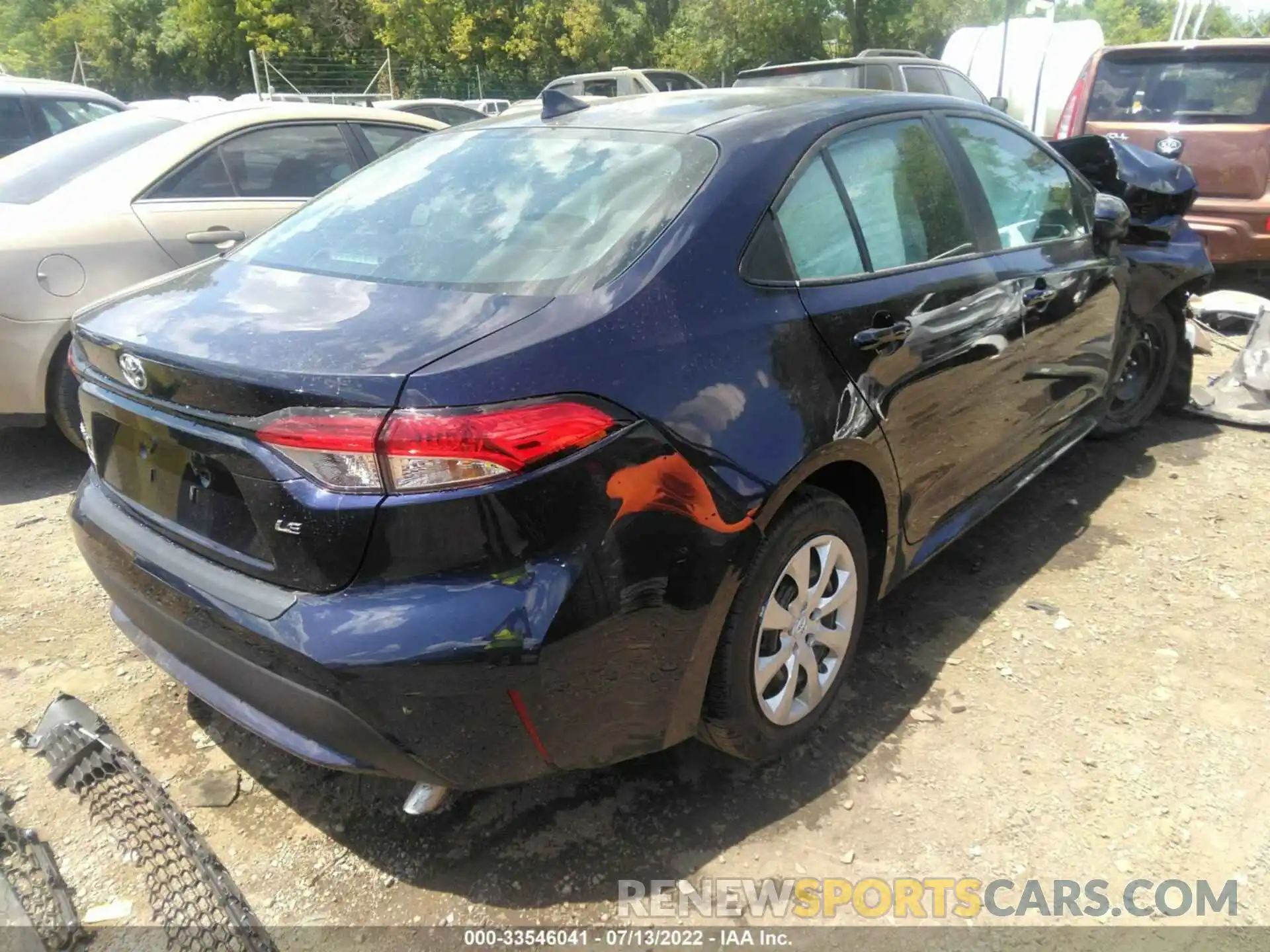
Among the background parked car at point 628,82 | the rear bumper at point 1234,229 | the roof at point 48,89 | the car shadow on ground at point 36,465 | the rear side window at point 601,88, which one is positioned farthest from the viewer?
the rear side window at point 601,88

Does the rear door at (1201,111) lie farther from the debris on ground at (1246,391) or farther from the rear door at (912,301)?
the rear door at (912,301)

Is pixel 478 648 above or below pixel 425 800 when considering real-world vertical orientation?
above

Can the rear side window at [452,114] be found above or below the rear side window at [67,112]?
below

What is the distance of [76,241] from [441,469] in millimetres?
3232

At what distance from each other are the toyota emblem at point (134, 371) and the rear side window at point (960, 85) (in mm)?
9894

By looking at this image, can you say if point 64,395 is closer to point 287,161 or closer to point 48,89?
point 287,161

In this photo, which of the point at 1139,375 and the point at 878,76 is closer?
the point at 1139,375

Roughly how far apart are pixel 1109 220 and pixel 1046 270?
665mm

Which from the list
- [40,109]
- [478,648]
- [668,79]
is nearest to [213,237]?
[478,648]

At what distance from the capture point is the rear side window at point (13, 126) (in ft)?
22.7

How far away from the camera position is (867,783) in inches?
97.7

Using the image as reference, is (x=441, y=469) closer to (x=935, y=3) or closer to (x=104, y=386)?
(x=104, y=386)

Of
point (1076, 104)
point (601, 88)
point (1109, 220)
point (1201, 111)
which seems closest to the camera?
point (1109, 220)

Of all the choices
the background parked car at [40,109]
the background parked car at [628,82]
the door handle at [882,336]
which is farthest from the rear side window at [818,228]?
the background parked car at [628,82]
